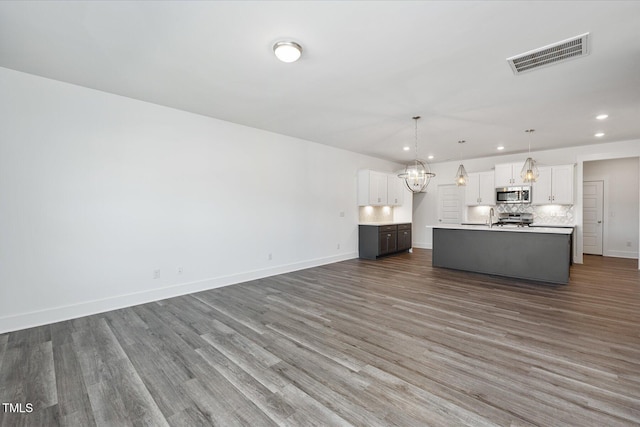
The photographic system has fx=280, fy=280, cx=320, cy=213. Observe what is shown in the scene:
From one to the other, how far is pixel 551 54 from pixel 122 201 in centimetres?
532

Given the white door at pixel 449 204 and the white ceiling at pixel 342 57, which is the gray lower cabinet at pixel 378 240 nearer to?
the white door at pixel 449 204

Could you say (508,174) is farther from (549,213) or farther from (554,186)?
(549,213)

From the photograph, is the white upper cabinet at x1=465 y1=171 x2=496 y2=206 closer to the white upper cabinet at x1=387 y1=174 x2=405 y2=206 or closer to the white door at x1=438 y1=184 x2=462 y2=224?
the white door at x1=438 y1=184 x2=462 y2=224

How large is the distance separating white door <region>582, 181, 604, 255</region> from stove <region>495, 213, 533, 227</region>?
1916mm

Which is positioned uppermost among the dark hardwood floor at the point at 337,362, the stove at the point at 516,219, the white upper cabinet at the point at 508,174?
the white upper cabinet at the point at 508,174

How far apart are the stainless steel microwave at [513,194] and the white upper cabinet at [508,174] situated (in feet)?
0.48

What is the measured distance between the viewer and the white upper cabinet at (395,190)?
8.12 metres

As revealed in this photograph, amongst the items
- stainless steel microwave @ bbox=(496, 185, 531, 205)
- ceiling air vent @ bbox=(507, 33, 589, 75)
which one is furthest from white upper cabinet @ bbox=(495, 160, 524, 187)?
ceiling air vent @ bbox=(507, 33, 589, 75)

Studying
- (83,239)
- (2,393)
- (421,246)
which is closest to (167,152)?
(83,239)

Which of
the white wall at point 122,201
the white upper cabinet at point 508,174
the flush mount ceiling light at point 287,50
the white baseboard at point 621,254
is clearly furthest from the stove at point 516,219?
the flush mount ceiling light at point 287,50

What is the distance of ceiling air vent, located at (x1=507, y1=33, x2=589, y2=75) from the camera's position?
8.43 ft

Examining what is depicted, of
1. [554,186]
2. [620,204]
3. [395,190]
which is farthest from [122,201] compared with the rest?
[620,204]

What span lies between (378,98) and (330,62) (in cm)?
118

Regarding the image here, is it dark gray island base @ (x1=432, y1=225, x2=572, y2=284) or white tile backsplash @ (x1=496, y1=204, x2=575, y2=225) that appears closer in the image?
dark gray island base @ (x1=432, y1=225, x2=572, y2=284)
